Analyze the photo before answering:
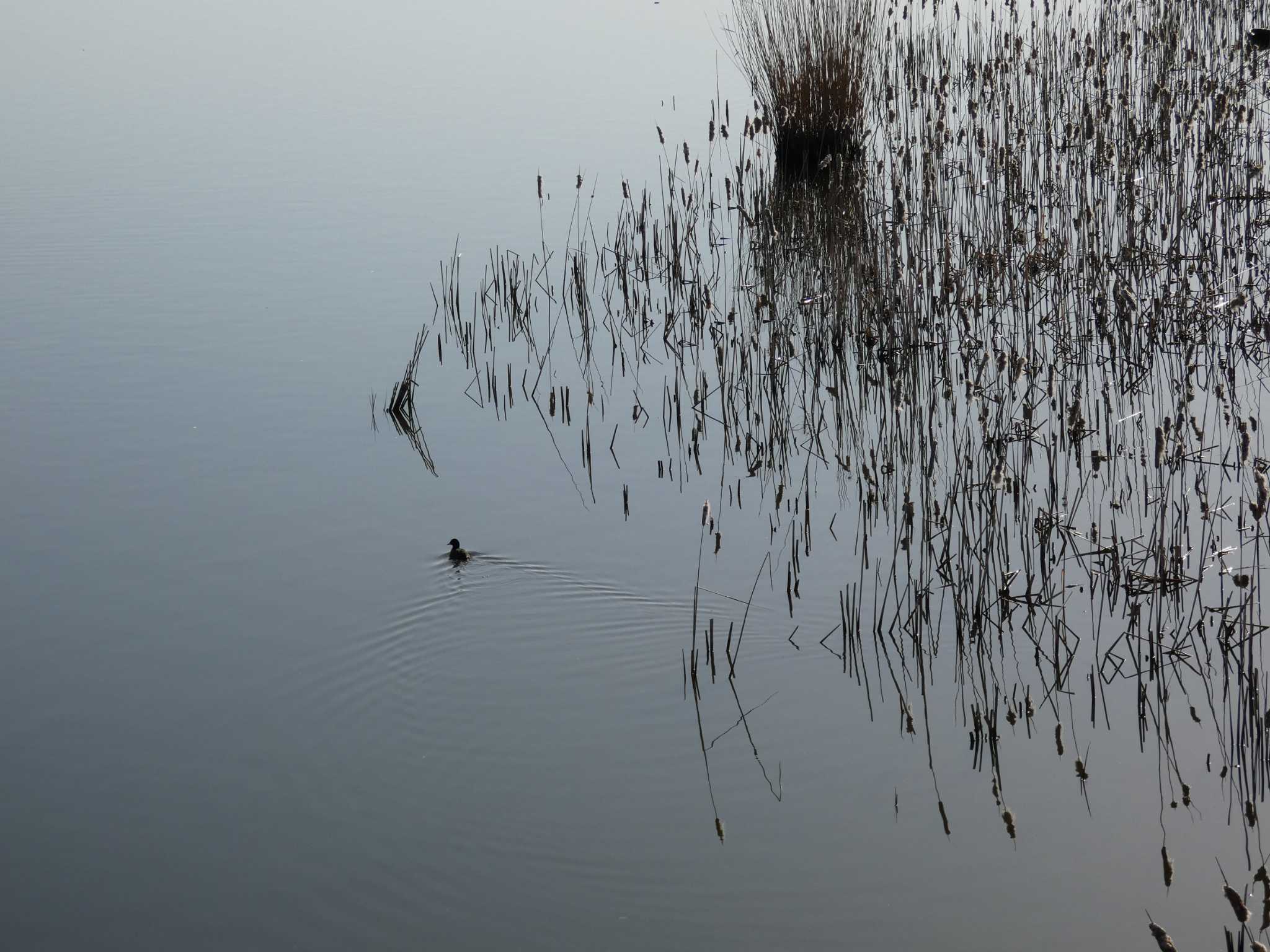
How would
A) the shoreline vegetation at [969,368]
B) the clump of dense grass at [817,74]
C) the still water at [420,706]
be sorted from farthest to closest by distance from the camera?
the clump of dense grass at [817,74]
the shoreline vegetation at [969,368]
the still water at [420,706]

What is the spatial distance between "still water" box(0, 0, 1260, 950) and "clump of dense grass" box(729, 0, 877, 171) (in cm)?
245

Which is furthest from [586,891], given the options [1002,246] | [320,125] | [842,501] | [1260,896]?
[320,125]

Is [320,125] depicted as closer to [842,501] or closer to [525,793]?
[842,501]

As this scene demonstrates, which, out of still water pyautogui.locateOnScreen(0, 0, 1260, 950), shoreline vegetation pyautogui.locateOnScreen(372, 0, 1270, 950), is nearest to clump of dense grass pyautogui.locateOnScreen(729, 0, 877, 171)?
shoreline vegetation pyautogui.locateOnScreen(372, 0, 1270, 950)

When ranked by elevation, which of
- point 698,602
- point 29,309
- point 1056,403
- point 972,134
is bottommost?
point 698,602

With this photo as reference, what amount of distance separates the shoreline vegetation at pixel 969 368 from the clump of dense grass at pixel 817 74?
17 millimetres

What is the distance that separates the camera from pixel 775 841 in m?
2.32

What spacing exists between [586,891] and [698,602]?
1.04m

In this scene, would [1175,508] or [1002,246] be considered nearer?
[1175,508]

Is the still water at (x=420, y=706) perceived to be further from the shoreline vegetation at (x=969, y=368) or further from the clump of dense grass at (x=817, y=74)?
the clump of dense grass at (x=817, y=74)

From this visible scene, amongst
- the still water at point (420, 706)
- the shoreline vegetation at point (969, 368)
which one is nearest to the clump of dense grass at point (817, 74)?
the shoreline vegetation at point (969, 368)

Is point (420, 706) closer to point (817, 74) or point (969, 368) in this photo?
point (969, 368)

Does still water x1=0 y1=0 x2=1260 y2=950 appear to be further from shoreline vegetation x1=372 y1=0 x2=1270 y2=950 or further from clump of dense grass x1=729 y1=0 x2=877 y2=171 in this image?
clump of dense grass x1=729 y1=0 x2=877 y2=171

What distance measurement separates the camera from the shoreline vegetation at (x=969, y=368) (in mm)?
2758
